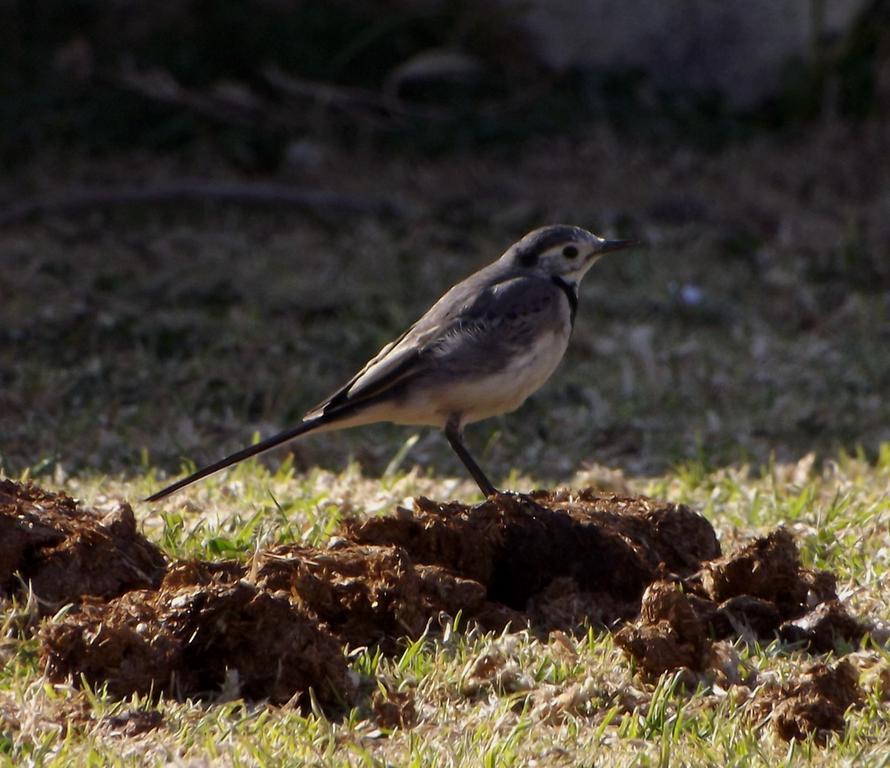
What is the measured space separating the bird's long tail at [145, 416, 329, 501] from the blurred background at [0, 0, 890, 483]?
3.72 feet

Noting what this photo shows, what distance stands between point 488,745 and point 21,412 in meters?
3.97

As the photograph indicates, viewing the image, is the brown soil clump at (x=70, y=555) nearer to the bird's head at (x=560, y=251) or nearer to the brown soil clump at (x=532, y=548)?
the brown soil clump at (x=532, y=548)

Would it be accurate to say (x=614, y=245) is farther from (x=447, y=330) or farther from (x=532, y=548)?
(x=532, y=548)

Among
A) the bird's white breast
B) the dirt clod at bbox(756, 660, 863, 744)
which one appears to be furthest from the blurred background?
the dirt clod at bbox(756, 660, 863, 744)

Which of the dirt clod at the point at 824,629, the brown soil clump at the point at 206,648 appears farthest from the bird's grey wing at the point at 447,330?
the dirt clod at the point at 824,629

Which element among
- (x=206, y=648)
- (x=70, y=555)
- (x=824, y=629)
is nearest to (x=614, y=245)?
(x=824, y=629)

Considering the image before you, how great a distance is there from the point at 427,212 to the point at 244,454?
16.6 ft

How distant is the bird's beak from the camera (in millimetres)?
6141

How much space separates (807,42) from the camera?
1145cm

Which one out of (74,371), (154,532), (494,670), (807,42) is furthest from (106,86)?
(494,670)

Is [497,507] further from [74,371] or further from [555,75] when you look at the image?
[555,75]

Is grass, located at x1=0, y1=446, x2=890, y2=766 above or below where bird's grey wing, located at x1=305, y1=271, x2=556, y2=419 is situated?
below

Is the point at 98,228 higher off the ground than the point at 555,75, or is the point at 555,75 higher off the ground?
the point at 555,75

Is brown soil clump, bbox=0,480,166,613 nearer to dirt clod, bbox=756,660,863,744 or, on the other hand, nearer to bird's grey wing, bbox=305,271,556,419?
bird's grey wing, bbox=305,271,556,419
